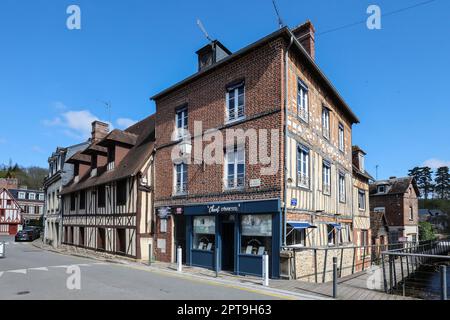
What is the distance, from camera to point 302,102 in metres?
12.9

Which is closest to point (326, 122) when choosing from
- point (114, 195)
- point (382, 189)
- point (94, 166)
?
point (114, 195)

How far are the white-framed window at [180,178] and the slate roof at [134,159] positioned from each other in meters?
1.93

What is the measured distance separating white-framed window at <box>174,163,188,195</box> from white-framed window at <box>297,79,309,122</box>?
16.8ft

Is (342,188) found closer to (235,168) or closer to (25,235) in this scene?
(235,168)

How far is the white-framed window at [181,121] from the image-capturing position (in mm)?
14781

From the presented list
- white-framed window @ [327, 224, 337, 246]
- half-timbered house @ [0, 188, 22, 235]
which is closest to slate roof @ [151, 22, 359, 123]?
white-framed window @ [327, 224, 337, 246]

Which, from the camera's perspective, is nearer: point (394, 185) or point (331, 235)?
point (331, 235)

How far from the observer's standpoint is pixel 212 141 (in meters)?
13.2

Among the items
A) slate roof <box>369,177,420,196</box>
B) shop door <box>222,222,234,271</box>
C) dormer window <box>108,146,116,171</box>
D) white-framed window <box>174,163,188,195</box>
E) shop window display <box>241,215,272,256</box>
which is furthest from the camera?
slate roof <box>369,177,420,196</box>

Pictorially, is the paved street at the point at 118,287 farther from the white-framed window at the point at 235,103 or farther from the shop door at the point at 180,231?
the white-framed window at the point at 235,103

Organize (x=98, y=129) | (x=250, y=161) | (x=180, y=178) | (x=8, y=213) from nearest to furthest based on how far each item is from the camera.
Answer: (x=250, y=161)
(x=180, y=178)
(x=98, y=129)
(x=8, y=213)

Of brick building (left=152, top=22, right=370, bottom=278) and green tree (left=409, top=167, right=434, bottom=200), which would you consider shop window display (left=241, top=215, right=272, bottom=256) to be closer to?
brick building (left=152, top=22, right=370, bottom=278)

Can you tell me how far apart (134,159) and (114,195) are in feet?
9.14

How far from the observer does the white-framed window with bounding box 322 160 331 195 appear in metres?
14.6
